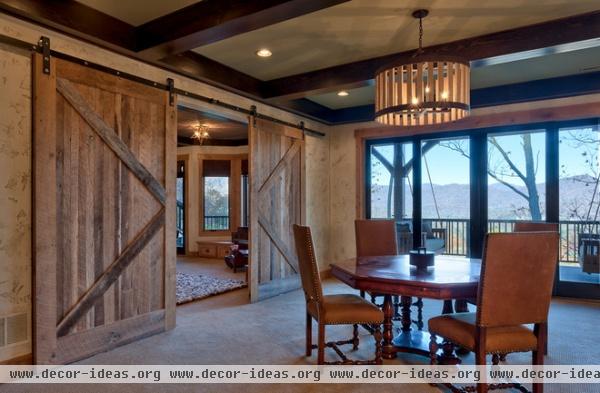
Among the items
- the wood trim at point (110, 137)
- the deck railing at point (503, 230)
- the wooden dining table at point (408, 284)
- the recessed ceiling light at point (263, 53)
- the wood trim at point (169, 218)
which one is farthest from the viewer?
the deck railing at point (503, 230)

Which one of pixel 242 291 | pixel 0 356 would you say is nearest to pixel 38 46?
pixel 0 356

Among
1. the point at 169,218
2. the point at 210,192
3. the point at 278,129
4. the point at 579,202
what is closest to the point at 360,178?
the point at 278,129

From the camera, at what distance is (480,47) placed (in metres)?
3.35

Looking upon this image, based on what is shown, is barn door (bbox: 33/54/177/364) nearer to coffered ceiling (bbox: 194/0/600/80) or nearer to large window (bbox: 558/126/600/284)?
coffered ceiling (bbox: 194/0/600/80)

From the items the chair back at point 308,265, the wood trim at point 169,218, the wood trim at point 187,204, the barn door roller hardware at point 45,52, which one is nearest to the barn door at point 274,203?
the wood trim at point 169,218

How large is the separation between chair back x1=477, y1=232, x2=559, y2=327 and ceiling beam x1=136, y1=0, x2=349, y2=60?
1752 millimetres

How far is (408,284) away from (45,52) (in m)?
2.96

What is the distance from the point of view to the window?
8.74 meters

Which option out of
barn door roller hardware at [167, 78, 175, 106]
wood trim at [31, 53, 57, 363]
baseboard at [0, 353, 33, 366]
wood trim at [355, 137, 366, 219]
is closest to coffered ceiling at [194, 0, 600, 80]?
barn door roller hardware at [167, 78, 175, 106]

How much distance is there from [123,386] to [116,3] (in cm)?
270

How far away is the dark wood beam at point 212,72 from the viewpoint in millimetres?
3592

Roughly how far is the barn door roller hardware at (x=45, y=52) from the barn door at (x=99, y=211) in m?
0.03

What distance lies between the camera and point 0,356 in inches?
97.6

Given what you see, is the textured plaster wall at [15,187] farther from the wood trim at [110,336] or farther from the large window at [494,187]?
the large window at [494,187]
